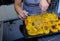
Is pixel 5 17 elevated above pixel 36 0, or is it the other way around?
pixel 36 0

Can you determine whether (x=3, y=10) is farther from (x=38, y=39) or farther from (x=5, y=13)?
(x=38, y=39)

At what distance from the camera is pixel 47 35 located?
73 cm

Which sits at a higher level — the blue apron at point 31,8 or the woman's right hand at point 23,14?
the blue apron at point 31,8

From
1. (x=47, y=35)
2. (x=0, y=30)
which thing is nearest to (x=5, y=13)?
(x=0, y=30)

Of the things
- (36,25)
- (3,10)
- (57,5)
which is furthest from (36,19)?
(3,10)

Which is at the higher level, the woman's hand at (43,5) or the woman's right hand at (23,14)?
the woman's hand at (43,5)

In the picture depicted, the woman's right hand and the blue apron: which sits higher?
the blue apron

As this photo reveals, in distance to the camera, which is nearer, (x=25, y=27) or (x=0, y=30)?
(x=25, y=27)

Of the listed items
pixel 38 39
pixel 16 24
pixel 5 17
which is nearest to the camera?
pixel 38 39

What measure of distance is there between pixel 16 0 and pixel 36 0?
103 millimetres

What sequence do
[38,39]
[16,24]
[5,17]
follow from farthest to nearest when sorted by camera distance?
[5,17] < [16,24] < [38,39]

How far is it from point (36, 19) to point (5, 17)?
0.29 meters

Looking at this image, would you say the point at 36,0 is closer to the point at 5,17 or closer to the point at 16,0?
the point at 16,0

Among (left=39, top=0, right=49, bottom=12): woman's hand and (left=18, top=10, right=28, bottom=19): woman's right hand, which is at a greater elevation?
(left=39, top=0, right=49, bottom=12): woman's hand
